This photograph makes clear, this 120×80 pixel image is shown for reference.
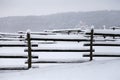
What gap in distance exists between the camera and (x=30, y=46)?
28.6 ft

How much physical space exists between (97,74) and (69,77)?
0.92 meters

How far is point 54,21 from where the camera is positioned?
13900cm

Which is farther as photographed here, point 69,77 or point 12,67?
Result: point 12,67

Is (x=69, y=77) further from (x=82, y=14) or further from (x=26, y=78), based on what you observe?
(x=82, y=14)

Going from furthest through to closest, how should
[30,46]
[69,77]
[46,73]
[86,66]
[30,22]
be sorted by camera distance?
[30,22]
[30,46]
[86,66]
[46,73]
[69,77]

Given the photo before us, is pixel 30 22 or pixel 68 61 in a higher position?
pixel 30 22

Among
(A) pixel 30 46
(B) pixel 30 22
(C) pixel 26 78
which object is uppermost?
(B) pixel 30 22

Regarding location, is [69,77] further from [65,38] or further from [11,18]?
[11,18]

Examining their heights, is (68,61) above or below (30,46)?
below

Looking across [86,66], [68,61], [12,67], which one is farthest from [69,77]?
[12,67]

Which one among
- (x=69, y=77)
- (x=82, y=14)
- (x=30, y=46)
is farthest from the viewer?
(x=82, y=14)

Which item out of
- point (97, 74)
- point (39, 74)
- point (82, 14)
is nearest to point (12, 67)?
point (39, 74)

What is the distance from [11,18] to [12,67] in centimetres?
12997

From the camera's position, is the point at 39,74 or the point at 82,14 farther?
the point at 82,14
